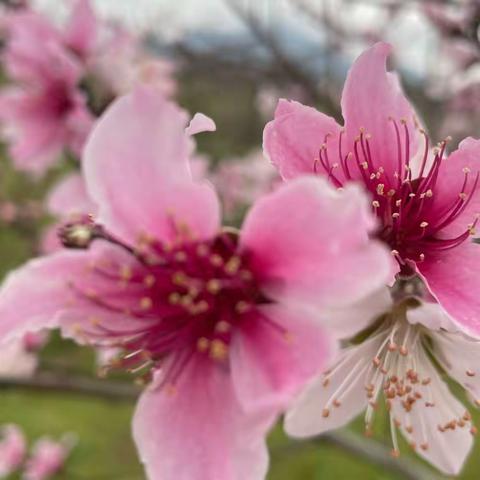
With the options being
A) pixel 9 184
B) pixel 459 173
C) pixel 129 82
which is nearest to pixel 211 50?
pixel 129 82

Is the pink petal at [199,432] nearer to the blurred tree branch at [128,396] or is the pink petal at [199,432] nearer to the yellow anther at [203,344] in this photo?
the yellow anther at [203,344]

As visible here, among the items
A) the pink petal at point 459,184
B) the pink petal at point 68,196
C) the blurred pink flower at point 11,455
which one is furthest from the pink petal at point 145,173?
the blurred pink flower at point 11,455

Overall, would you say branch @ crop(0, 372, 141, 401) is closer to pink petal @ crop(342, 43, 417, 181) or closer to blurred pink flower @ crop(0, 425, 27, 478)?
blurred pink flower @ crop(0, 425, 27, 478)

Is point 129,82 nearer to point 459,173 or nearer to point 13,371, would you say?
point 13,371

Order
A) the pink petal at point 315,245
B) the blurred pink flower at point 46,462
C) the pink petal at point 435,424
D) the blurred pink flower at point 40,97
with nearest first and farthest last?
1. the pink petal at point 315,245
2. the pink petal at point 435,424
3. the blurred pink flower at point 40,97
4. the blurred pink flower at point 46,462

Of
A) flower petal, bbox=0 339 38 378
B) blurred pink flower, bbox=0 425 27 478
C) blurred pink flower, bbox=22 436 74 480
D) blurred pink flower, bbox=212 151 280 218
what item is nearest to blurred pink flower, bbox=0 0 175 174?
flower petal, bbox=0 339 38 378

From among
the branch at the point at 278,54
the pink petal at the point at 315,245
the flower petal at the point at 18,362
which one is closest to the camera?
the pink petal at the point at 315,245

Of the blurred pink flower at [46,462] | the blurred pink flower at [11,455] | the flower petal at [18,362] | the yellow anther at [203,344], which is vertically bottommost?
the blurred pink flower at [11,455]
